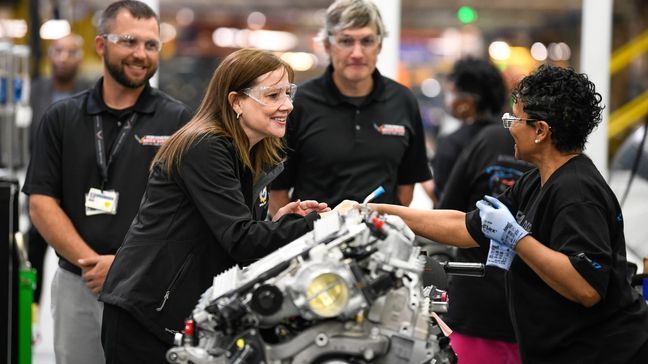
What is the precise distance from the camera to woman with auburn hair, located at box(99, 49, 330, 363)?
2.97 metres

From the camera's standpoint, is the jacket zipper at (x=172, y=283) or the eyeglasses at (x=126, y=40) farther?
the eyeglasses at (x=126, y=40)

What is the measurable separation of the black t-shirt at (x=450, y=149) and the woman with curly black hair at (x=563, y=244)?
2.01 meters

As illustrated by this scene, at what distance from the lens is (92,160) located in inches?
160

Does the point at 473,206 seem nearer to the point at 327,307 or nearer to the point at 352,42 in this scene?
the point at 352,42

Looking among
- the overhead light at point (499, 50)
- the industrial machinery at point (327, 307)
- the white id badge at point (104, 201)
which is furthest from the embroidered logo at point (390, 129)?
the overhead light at point (499, 50)

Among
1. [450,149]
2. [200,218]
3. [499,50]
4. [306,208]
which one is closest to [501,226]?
[306,208]

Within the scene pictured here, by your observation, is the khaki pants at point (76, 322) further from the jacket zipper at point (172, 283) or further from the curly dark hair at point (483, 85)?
the curly dark hair at point (483, 85)

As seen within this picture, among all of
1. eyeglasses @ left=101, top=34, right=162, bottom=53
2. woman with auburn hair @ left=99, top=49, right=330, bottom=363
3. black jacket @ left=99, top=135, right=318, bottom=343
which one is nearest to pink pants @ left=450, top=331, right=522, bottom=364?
woman with auburn hair @ left=99, top=49, right=330, bottom=363

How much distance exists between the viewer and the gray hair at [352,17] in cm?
442

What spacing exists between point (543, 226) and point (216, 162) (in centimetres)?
101

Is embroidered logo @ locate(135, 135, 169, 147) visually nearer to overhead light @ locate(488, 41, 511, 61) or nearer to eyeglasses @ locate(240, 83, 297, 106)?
eyeglasses @ locate(240, 83, 297, 106)

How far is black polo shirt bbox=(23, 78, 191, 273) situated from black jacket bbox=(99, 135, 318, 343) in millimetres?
855

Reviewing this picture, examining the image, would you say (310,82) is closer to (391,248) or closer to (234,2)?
(391,248)

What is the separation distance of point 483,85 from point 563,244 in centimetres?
244
